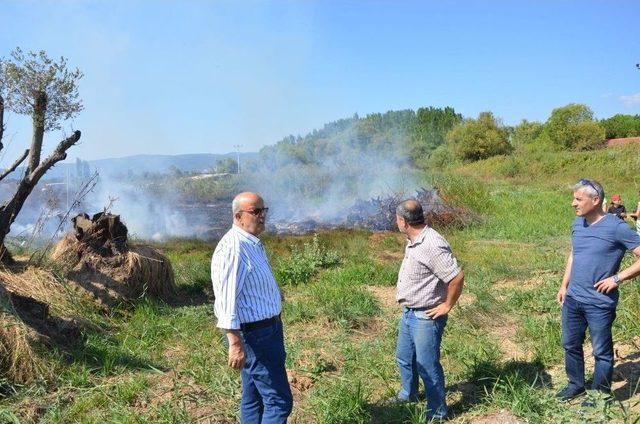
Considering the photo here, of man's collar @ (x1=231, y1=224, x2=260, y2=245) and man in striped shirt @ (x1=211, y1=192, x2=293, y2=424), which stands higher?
man's collar @ (x1=231, y1=224, x2=260, y2=245)

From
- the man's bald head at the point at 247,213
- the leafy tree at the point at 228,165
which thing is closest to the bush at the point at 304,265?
the man's bald head at the point at 247,213

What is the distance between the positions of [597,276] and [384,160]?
17432 millimetres

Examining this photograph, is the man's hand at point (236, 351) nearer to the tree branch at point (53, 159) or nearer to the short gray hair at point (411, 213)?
the short gray hair at point (411, 213)

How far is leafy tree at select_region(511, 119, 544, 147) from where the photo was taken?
152 ft

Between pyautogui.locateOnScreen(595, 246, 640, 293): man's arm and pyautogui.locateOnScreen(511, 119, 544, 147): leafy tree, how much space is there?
150 ft

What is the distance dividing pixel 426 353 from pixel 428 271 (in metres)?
0.56

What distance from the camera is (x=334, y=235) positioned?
40.0ft

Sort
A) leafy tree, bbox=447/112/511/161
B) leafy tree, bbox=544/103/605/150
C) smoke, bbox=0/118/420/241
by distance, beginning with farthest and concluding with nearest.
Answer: leafy tree, bbox=447/112/511/161 < leafy tree, bbox=544/103/605/150 < smoke, bbox=0/118/420/241

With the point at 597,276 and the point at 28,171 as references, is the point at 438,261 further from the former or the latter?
the point at 28,171

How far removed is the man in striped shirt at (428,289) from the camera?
3373 millimetres

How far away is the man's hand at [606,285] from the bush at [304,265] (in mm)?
5305

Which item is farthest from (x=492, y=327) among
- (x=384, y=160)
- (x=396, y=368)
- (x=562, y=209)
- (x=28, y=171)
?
(x=384, y=160)

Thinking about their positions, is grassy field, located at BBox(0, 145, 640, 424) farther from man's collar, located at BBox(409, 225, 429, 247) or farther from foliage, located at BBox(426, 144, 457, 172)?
foliage, located at BBox(426, 144, 457, 172)

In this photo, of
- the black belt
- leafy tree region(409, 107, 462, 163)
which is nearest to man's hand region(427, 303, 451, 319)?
the black belt
